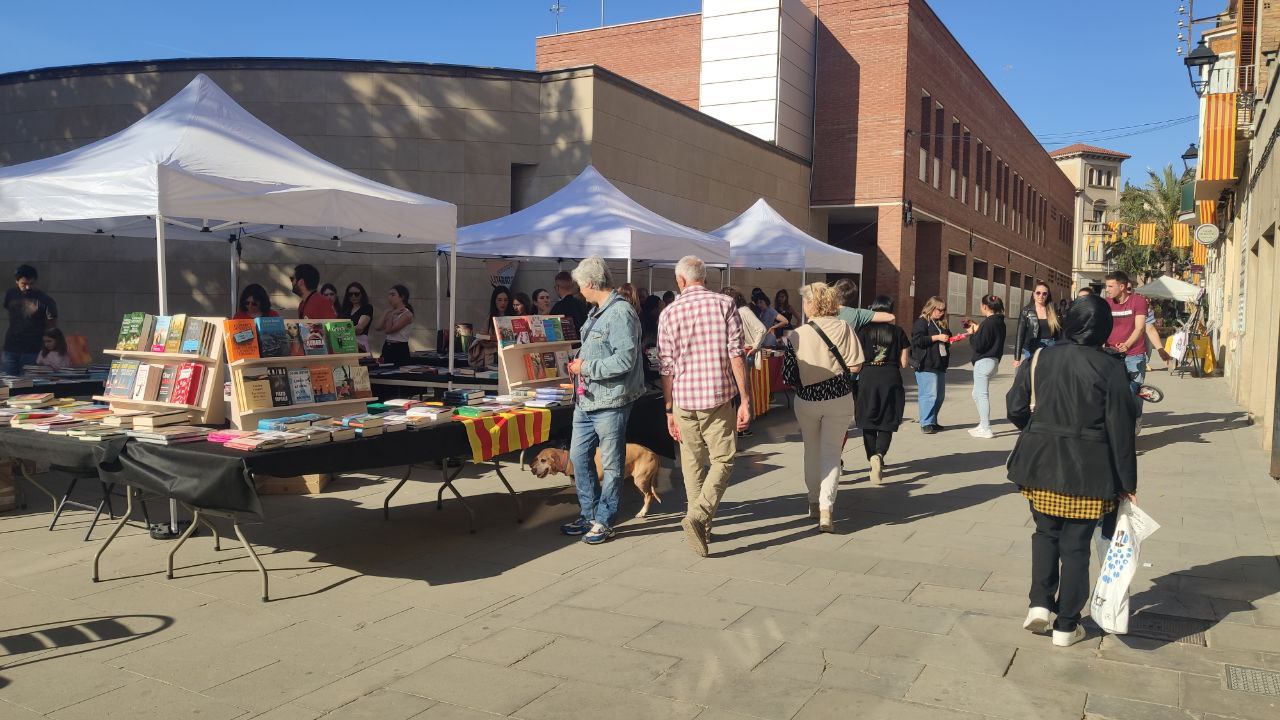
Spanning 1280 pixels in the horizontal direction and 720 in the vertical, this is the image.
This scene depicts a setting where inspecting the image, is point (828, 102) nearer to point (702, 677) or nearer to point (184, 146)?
point (184, 146)

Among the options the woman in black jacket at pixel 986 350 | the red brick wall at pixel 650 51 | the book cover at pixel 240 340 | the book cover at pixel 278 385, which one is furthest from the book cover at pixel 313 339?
the red brick wall at pixel 650 51

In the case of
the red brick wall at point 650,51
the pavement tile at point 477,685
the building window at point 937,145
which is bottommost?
the pavement tile at point 477,685

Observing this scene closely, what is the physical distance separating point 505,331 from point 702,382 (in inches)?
93.0

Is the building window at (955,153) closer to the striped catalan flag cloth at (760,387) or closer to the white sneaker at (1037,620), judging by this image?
the striped catalan flag cloth at (760,387)

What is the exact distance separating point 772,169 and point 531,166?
8.98 meters

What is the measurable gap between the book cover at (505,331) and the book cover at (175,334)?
7.42ft

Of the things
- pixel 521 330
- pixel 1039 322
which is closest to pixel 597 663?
pixel 521 330

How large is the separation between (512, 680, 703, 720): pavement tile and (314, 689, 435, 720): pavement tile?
41 cm

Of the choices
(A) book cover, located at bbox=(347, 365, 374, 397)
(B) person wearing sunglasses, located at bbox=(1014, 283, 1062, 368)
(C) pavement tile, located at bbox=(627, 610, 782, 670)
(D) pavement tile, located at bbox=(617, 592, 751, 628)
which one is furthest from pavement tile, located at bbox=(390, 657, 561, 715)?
(B) person wearing sunglasses, located at bbox=(1014, 283, 1062, 368)

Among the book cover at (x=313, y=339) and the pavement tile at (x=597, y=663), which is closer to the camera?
the pavement tile at (x=597, y=663)

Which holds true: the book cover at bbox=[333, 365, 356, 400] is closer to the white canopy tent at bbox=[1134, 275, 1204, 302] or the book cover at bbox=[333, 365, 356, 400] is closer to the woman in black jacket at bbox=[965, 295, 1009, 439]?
the woman in black jacket at bbox=[965, 295, 1009, 439]

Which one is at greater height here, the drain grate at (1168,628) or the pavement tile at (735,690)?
the drain grate at (1168,628)

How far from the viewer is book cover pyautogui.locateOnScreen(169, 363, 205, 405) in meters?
5.78

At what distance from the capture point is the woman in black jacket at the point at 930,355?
10797 mm
